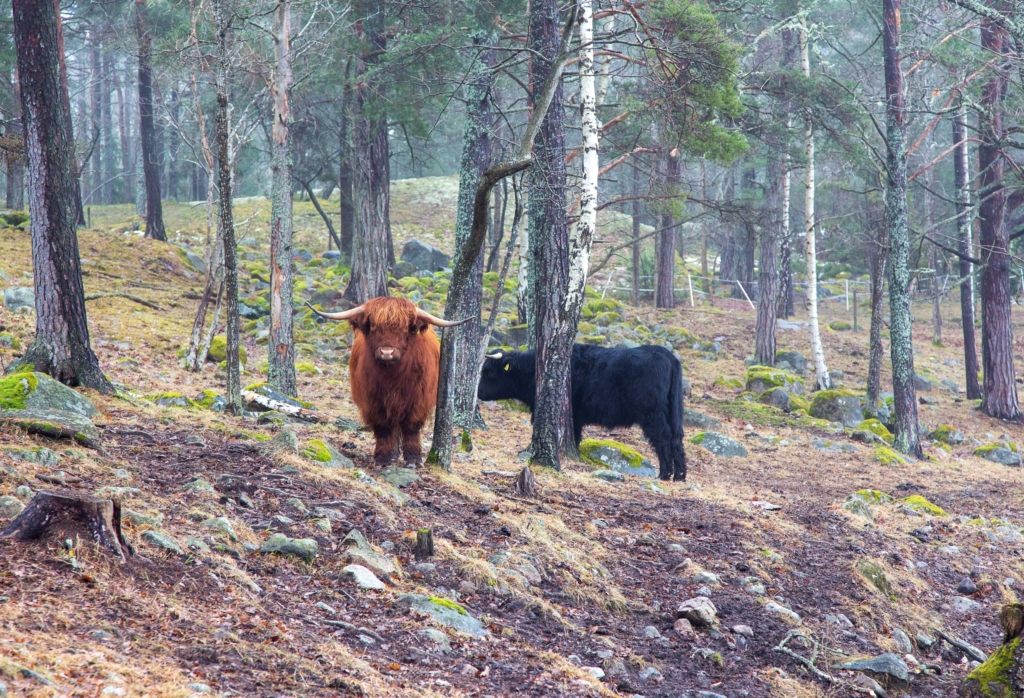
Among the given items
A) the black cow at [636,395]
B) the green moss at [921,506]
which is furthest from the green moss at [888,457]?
the black cow at [636,395]

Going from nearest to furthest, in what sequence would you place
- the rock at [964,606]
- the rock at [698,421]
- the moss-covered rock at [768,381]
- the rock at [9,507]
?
the rock at [9,507] < the rock at [964,606] < the rock at [698,421] < the moss-covered rock at [768,381]

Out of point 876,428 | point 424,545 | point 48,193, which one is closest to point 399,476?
point 424,545

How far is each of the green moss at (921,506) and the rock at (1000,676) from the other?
6114 mm

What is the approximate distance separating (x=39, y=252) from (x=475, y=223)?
4.40 meters

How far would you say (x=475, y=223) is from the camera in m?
7.85

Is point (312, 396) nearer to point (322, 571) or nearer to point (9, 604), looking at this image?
point (322, 571)

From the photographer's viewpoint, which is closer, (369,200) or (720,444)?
(720,444)

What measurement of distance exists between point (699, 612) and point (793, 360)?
59.3 feet

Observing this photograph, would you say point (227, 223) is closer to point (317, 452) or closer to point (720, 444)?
point (317, 452)

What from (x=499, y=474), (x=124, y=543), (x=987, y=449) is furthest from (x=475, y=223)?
(x=987, y=449)

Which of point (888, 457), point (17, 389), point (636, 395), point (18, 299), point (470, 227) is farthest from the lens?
point (18, 299)

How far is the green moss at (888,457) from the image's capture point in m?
14.4

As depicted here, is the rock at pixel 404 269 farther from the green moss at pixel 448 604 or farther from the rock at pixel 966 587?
the green moss at pixel 448 604

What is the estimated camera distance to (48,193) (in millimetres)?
8586
